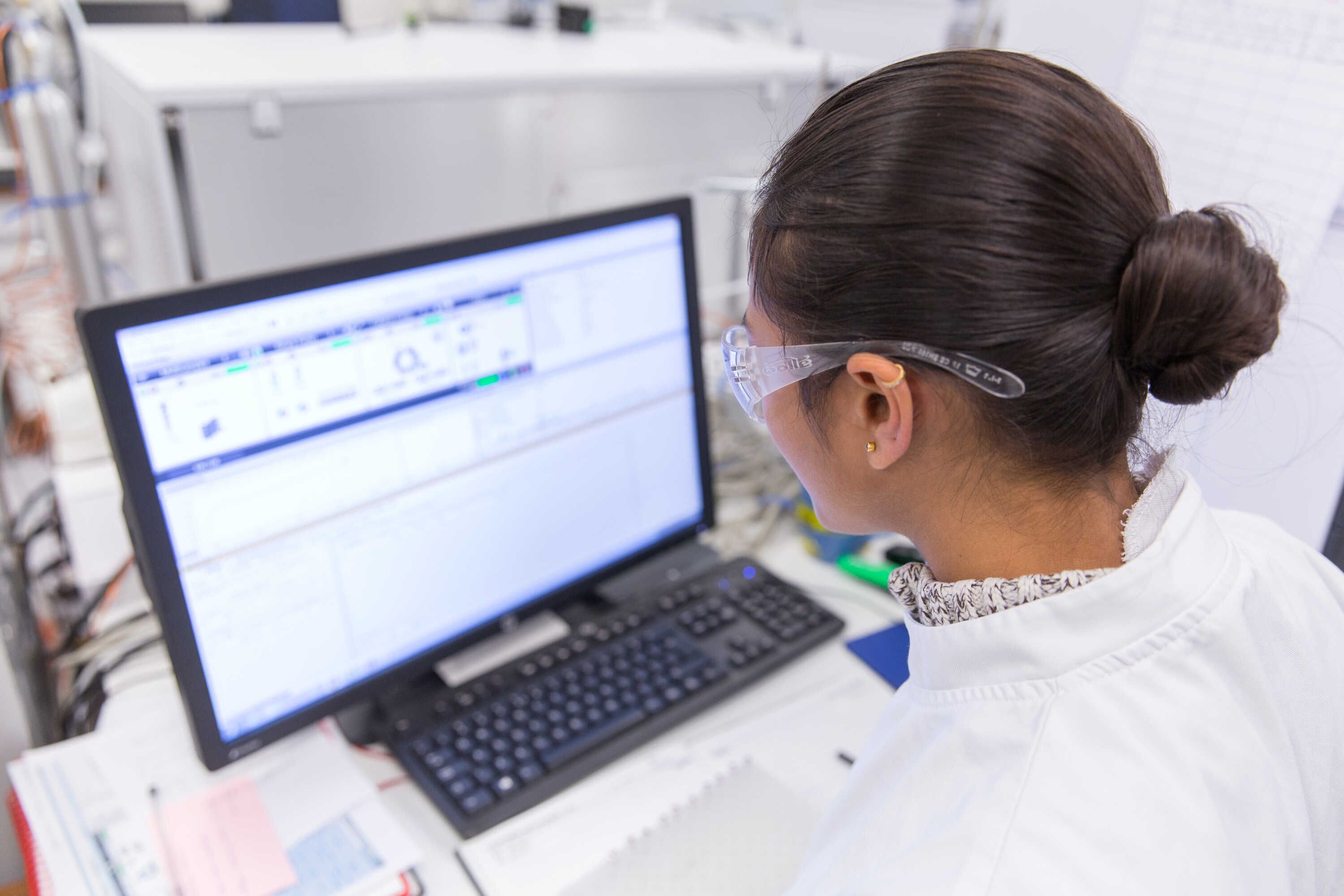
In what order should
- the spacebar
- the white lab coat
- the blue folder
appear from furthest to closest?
the blue folder
the spacebar
the white lab coat

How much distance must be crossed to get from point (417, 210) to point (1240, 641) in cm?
80

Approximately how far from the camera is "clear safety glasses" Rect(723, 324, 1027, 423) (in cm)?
49

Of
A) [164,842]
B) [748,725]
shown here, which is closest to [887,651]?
[748,725]

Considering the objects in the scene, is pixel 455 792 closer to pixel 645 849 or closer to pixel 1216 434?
pixel 645 849

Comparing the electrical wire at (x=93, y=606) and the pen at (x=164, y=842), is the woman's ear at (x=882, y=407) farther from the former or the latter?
the electrical wire at (x=93, y=606)

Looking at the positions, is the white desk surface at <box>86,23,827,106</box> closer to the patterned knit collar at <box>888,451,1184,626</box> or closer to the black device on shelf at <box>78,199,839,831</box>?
the black device on shelf at <box>78,199,839,831</box>

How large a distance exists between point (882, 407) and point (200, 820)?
0.60 metres

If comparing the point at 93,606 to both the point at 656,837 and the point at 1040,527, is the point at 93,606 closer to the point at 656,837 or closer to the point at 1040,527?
the point at 656,837

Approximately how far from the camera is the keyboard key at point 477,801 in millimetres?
723

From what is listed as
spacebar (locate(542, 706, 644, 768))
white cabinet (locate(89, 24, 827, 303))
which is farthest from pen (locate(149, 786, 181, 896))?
white cabinet (locate(89, 24, 827, 303))

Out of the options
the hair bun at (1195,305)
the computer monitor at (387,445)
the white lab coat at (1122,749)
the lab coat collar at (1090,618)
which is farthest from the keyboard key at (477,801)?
the hair bun at (1195,305)

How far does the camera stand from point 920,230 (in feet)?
1.54

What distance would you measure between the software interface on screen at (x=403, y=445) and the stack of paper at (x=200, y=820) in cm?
7

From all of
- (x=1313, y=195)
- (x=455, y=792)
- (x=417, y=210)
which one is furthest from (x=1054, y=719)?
(x=417, y=210)
